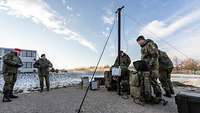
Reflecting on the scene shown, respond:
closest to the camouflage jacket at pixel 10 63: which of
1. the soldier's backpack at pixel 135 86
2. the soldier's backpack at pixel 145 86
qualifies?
the soldier's backpack at pixel 135 86

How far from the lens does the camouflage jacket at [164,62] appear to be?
24.1ft

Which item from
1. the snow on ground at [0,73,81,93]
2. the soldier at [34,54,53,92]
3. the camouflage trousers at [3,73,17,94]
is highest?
the soldier at [34,54,53,92]

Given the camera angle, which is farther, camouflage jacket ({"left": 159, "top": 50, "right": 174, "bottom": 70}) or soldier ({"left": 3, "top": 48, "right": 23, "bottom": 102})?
camouflage jacket ({"left": 159, "top": 50, "right": 174, "bottom": 70})

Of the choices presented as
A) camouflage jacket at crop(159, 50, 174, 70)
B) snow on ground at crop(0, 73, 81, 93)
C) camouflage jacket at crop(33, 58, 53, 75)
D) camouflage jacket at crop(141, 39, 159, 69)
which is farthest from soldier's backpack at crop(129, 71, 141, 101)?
snow on ground at crop(0, 73, 81, 93)

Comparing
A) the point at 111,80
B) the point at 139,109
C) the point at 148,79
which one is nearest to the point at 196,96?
the point at 139,109

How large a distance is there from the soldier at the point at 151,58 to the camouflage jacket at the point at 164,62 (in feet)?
4.50

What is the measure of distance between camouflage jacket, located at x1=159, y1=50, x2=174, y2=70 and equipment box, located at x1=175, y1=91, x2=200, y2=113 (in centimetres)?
355

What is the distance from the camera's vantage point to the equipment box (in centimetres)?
354

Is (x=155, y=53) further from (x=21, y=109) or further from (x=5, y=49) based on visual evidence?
(x=5, y=49)

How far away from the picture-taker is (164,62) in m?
7.40

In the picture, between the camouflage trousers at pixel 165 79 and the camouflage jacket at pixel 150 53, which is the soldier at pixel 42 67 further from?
the camouflage jacket at pixel 150 53

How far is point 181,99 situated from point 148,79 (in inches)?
80.1

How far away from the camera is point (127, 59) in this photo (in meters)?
8.96

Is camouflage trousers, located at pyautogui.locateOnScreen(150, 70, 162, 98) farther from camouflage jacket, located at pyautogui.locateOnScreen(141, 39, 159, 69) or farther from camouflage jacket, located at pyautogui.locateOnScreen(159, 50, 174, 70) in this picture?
camouflage jacket, located at pyautogui.locateOnScreen(159, 50, 174, 70)
